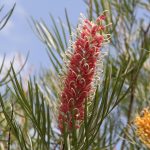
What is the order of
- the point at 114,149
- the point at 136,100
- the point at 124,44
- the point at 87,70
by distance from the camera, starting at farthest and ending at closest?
the point at 136,100 → the point at 124,44 → the point at 114,149 → the point at 87,70

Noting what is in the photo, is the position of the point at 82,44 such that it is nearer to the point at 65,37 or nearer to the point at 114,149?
the point at 65,37

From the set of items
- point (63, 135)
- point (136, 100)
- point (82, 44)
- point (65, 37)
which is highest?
point (136, 100)

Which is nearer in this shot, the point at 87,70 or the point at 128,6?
the point at 87,70

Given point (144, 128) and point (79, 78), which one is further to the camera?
point (144, 128)

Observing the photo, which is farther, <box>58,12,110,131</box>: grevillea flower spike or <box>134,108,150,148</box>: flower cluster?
<box>134,108,150,148</box>: flower cluster

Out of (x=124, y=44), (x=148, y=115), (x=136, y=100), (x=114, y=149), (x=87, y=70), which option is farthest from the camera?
(x=136, y=100)

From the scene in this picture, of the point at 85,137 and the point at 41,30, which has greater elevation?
the point at 41,30

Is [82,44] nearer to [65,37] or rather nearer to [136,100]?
[65,37]

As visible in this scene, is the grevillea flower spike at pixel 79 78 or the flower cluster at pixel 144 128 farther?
the flower cluster at pixel 144 128

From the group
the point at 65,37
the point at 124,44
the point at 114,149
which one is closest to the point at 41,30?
the point at 65,37

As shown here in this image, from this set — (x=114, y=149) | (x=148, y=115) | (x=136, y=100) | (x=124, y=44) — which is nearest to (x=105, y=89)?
(x=148, y=115)
